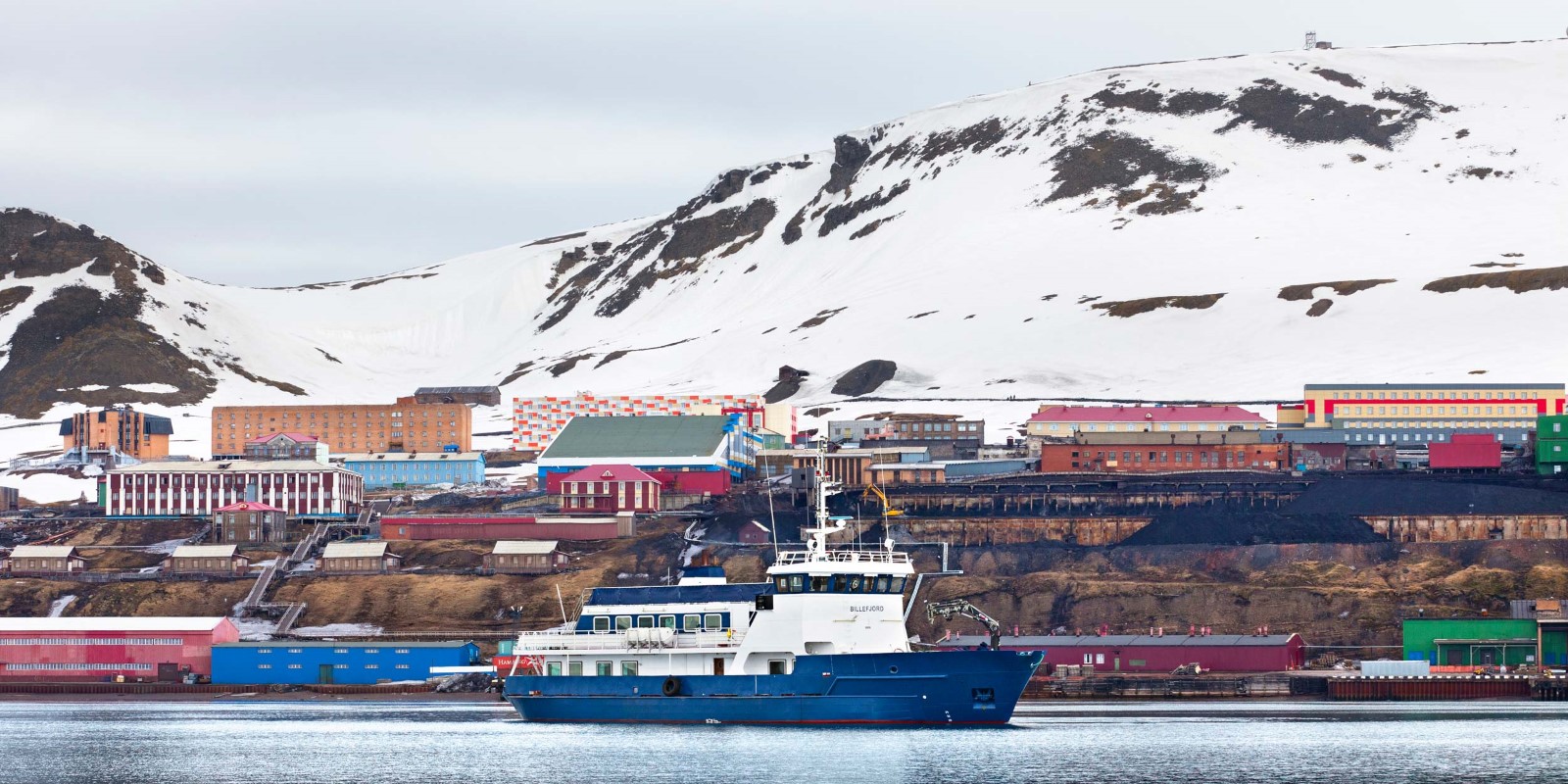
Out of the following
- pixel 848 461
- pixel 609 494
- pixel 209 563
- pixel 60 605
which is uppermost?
pixel 848 461

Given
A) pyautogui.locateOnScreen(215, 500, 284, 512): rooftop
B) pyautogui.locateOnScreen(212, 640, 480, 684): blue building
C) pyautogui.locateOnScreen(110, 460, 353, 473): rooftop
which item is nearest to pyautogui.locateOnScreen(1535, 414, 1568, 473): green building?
pyautogui.locateOnScreen(212, 640, 480, 684): blue building

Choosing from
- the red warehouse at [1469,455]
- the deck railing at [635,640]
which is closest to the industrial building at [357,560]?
the deck railing at [635,640]

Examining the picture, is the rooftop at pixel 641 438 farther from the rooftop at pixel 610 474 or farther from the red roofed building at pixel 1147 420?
the red roofed building at pixel 1147 420

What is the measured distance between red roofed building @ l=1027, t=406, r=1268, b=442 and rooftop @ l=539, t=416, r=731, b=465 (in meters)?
29.9

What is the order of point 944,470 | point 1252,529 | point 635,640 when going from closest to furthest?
point 635,640 < point 1252,529 < point 944,470

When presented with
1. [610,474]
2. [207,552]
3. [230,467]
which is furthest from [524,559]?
[230,467]

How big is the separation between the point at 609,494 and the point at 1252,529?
173 ft

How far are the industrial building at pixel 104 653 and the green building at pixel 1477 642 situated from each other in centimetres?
6459

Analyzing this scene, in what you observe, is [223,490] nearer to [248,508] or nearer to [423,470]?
[248,508]

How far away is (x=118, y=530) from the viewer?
158m

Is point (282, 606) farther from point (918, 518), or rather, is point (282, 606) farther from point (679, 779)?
point (679, 779)

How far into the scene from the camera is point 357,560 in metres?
139

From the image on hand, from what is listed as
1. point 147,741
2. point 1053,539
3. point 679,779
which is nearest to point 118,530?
A: point 1053,539

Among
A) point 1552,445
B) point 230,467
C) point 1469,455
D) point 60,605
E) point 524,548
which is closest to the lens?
point 60,605
